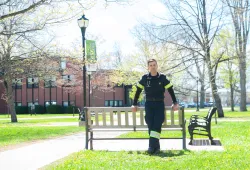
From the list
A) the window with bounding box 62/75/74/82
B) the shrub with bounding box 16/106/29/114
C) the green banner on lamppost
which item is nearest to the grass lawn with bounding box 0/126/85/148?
the green banner on lamppost

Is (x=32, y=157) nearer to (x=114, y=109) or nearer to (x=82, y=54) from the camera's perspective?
(x=114, y=109)

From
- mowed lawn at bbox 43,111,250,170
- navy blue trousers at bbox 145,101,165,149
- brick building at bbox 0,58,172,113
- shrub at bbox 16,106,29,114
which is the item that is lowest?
mowed lawn at bbox 43,111,250,170

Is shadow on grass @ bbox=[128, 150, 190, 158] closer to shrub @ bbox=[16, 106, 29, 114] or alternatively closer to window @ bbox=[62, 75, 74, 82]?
window @ bbox=[62, 75, 74, 82]

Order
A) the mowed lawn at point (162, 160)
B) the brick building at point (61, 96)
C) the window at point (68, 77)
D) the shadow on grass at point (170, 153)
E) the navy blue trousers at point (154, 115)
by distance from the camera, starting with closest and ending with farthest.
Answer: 1. the mowed lawn at point (162, 160)
2. the shadow on grass at point (170, 153)
3. the navy blue trousers at point (154, 115)
4. the window at point (68, 77)
5. the brick building at point (61, 96)

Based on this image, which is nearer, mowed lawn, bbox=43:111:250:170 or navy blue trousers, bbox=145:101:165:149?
mowed lawn, bbox=43:111:250:170

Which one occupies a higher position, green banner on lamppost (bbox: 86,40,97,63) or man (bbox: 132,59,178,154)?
green banner on lamppost (bbox: 86,40,97,63)

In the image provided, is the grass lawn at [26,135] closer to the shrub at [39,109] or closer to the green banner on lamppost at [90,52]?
the green banner on lamppost at [90,52]

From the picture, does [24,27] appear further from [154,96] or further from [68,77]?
[68,77]

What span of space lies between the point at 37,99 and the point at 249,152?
51357 millimetres

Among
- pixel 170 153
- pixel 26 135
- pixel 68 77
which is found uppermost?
pixel 68 77

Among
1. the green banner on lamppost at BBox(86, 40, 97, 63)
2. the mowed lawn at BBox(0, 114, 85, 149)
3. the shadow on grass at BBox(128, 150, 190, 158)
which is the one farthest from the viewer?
the green banner on lamppost at BBox(86, 40, 97, 63)

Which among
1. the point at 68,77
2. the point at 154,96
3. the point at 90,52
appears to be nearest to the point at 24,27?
the point at 90,52

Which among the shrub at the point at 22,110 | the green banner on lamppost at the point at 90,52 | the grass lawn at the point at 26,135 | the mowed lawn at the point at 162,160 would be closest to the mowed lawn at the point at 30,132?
the grass lawn at the point at 26,135

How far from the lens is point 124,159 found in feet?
22.9
